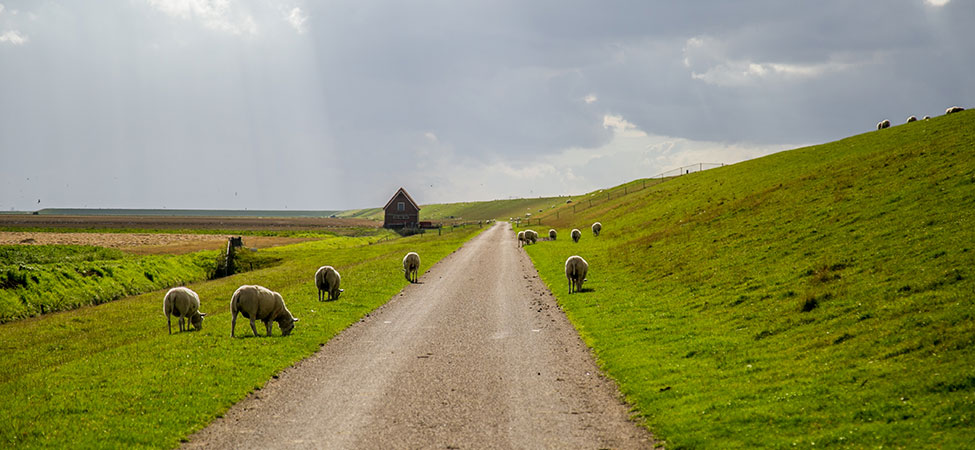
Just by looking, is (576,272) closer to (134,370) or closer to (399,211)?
(134,370)

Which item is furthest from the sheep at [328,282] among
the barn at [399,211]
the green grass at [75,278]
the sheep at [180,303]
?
the barn at [399,211]

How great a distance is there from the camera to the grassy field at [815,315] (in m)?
11.2

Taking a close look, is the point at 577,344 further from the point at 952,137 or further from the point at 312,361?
the point at 952,137

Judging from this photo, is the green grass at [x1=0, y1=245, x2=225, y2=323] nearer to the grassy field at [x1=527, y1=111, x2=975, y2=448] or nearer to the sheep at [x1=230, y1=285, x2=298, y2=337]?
the sheep at [x1=230, y1=285, x2=298, y2=337]

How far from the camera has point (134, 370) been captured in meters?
16.4

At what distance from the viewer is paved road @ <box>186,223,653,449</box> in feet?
38.3

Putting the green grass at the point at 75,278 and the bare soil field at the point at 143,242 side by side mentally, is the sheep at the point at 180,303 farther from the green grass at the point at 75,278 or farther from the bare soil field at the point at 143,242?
the bare soil field at the point at 143,242

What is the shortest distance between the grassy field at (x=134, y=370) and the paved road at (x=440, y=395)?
0.85 m

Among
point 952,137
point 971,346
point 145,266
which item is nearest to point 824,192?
point 952,137

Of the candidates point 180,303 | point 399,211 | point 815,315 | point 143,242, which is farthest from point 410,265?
point 399,211

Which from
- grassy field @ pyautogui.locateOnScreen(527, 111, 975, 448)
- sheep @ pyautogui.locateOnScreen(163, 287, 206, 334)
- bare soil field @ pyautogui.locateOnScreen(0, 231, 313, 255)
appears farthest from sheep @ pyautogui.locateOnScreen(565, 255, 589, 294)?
bare soil field @ pyautogui.locateOnScreen(0, 231, 313, 255)

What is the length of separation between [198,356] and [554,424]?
11.8 metres

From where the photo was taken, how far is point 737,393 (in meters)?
13.4

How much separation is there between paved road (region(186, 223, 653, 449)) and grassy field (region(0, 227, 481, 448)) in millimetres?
850
